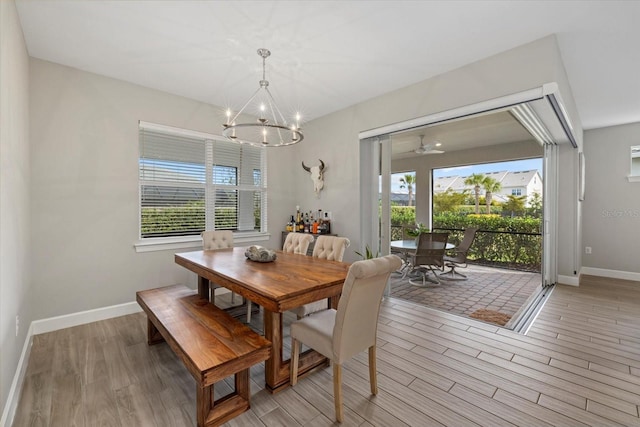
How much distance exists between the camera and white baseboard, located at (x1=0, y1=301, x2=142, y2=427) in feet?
5.72

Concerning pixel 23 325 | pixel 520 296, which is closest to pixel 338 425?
pixel 23 325

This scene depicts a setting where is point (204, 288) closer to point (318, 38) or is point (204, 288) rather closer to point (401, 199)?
point (318, 38)

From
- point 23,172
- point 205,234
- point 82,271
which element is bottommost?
point 82,271

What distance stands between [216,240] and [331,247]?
1619 mm

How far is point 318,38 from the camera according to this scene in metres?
2.53

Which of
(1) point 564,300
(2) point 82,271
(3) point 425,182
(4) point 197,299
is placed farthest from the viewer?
(3) point 425,182

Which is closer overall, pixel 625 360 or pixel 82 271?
pixel 625 360

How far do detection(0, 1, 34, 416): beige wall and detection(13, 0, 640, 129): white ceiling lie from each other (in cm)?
40

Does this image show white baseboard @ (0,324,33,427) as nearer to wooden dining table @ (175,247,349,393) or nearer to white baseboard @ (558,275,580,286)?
wooden dining table @ (175,247,349,393)

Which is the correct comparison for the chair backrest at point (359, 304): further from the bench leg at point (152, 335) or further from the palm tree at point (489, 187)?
the palm tree at point (489, 187)

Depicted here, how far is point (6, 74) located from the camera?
1.87 meters

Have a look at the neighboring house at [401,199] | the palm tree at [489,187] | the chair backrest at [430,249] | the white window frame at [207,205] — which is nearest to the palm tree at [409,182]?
the neighboring house at [401,199]

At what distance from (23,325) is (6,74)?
6.57 feet

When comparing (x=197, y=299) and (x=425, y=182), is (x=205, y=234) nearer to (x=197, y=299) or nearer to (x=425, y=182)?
(x=197, y=299)
